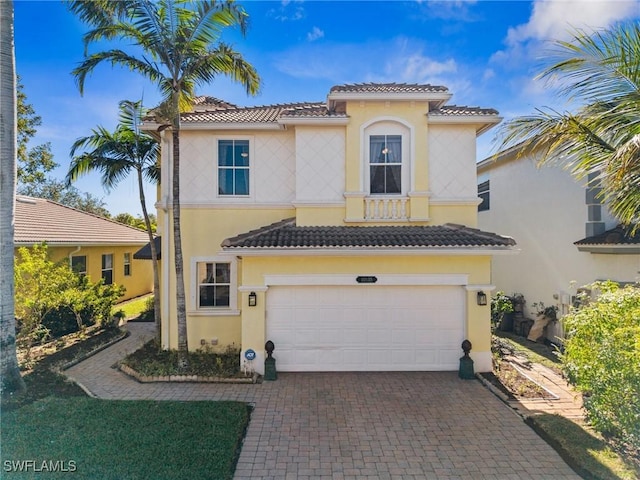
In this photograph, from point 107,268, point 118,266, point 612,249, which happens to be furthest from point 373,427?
point 118,266

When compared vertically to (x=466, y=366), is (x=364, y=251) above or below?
above

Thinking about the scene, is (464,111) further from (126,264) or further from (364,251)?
(126,264)

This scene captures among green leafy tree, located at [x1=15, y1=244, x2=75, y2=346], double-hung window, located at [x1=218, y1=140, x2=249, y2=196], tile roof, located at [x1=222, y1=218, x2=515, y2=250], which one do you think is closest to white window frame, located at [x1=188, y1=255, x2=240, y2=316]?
tile roof, located at [x1=222, y1=218, x2=515, y2=250]

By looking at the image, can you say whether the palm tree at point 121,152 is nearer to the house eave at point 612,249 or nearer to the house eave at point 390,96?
the house eave at point 390,96

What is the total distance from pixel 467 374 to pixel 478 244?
358cm

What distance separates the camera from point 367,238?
905 cm

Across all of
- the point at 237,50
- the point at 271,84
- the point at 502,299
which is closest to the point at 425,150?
the point at 271,84

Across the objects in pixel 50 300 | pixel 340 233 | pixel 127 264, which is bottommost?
pixel 50 300

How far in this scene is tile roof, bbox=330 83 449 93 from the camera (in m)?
9.90

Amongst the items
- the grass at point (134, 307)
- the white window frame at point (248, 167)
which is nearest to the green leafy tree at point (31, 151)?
the grass at point (134, 307)

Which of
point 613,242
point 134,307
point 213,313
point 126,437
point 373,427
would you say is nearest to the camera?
point 126,437

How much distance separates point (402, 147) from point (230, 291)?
293 inches

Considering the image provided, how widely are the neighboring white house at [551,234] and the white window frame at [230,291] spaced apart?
29.9ft

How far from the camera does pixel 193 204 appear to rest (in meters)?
10.5
